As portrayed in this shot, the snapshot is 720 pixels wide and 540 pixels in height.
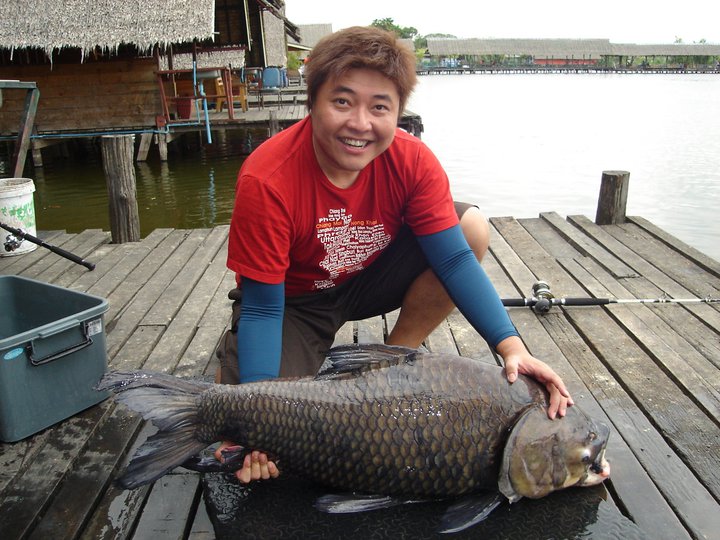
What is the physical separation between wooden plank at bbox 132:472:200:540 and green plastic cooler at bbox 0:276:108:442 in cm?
66

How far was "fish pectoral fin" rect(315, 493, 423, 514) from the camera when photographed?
78.9 inches

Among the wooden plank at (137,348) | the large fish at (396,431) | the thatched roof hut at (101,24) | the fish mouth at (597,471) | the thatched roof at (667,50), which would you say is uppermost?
the thatched roof at (667,50)

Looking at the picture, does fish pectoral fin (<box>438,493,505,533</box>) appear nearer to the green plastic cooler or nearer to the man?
the man

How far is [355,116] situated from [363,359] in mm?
795

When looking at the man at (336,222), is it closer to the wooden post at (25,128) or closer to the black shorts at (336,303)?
the black shorts at (336,303)

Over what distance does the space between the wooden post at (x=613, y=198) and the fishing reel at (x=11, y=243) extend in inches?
203

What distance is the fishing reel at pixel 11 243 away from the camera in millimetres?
5449

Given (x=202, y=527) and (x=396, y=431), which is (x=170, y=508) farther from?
(x=396, y=431)

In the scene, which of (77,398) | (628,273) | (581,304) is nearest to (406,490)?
(77,398)

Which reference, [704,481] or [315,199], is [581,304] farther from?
[315,199]

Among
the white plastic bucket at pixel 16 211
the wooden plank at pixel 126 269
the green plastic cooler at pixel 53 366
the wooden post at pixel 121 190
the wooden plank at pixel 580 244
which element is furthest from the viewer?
the wooden post at pixel 121 190

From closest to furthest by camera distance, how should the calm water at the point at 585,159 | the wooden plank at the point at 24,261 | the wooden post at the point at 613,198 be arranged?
the wooden plank at the point at 24,261
the wooden post at the point at 613,198
the calm water at the point at 585,159

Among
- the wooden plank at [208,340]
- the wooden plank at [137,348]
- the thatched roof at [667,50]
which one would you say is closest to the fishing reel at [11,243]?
the wooden plank at [208,340]

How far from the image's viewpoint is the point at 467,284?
2373 mm
